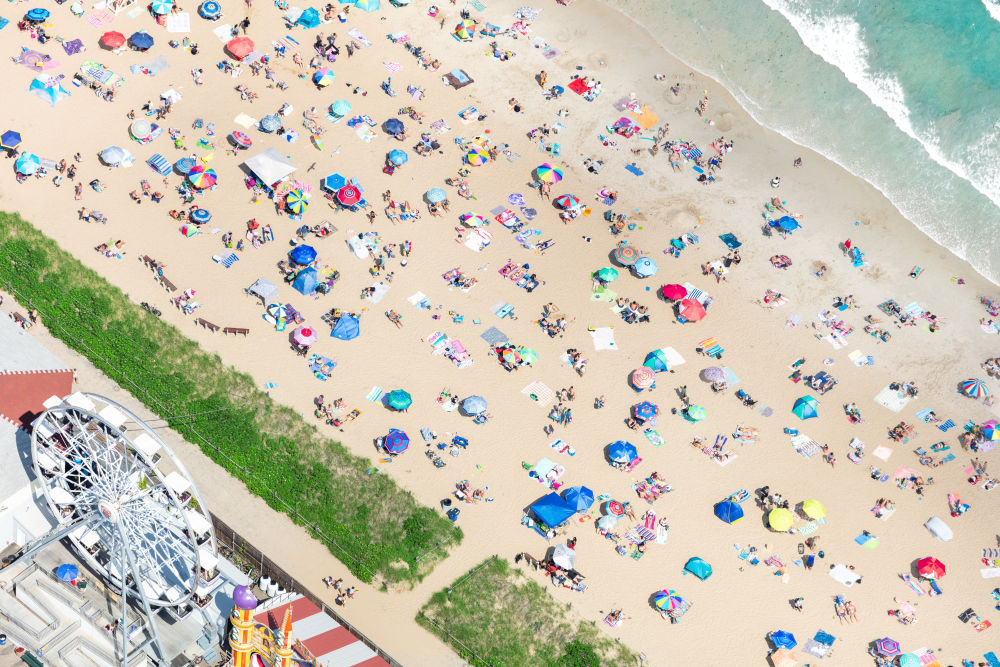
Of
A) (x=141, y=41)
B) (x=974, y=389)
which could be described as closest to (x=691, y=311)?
(x=974, y=389)

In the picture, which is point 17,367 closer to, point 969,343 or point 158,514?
point 158,514

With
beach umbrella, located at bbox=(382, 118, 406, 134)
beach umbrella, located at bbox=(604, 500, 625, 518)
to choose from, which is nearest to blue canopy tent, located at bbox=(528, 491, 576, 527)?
beach umbrella, located at bbox=(604, 500, 625, 518)

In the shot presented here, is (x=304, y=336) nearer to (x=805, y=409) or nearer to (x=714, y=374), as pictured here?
(x=714, y=374)

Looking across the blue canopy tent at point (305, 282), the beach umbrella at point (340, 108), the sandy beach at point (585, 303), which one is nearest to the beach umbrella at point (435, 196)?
the sandy beach at point (585, 303)

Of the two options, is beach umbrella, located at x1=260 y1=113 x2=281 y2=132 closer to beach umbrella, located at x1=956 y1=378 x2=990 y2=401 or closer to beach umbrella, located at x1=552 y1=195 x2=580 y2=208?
beach umbrella, located at x1=552 y1=195 x2=580 y2=208

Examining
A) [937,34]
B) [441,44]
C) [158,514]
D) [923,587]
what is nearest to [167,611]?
[158,514]
